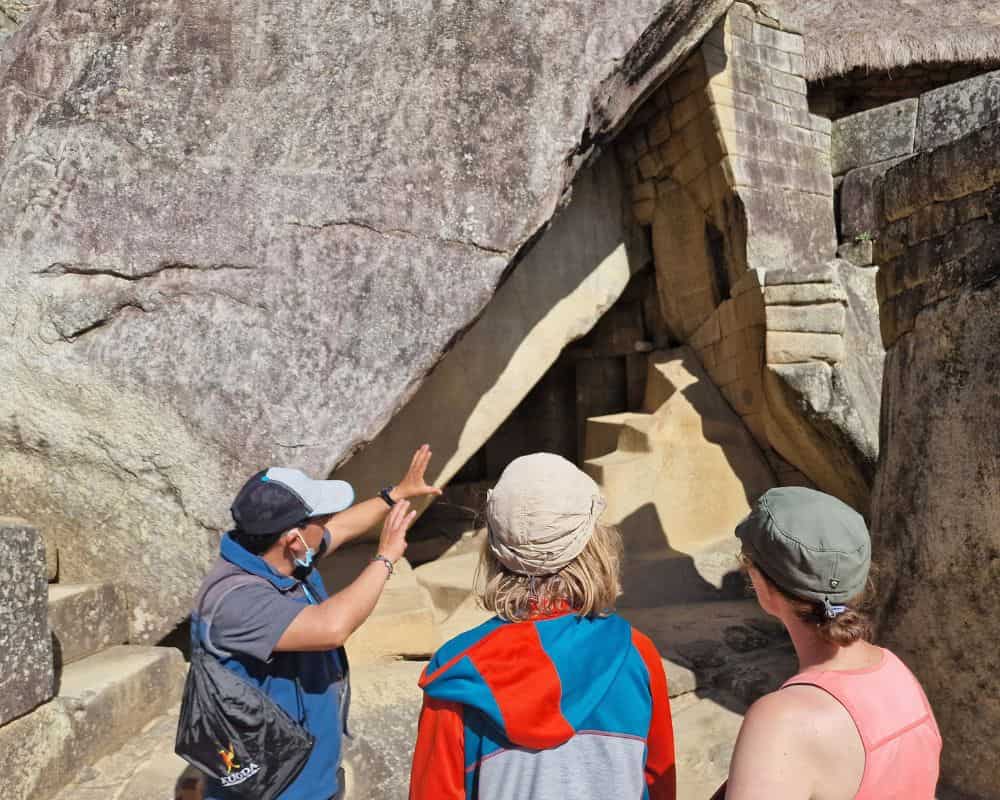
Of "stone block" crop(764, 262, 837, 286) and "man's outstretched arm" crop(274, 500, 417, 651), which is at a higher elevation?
"stone block" crop(764, 262, 837, 286)

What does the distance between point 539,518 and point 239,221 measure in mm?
2897

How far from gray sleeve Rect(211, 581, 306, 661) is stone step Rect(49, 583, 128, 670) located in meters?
1.53

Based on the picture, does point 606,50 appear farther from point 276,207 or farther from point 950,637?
point 950,637

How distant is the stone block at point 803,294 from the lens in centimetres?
499

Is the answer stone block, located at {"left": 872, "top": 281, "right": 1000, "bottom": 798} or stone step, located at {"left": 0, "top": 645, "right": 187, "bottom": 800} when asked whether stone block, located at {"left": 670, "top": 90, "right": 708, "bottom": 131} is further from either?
stone step, located at {"left": 0, "top": 645, "right": 187, "bottom": 800}

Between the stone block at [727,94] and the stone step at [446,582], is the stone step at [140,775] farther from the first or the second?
the stone block at [727,94]

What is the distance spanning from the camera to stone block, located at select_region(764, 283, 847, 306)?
499 cm

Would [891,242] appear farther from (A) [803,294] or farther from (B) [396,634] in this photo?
(B) [396,634]

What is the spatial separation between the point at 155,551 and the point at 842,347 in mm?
4051

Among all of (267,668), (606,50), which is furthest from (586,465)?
(267,668)

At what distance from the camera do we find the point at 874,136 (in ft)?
19.6

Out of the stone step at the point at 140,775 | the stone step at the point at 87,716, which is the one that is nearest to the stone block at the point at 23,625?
the stone step at the point at 87,716

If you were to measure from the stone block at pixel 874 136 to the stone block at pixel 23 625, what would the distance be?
19.3 ft

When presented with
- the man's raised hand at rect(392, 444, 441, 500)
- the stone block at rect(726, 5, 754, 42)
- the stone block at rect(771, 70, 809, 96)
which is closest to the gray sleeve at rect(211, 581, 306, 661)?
the man's raised hand at rect(392, 444, 441, 500)
